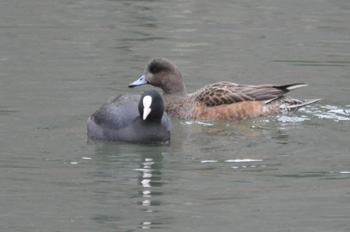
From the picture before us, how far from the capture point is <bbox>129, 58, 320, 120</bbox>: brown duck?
505 inches

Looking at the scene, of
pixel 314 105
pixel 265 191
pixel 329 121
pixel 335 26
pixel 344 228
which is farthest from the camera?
pixel 335 26

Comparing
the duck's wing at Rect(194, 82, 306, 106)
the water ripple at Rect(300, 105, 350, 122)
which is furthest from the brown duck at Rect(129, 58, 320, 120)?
the water ripple at Rect(300, 105, 350, 122)

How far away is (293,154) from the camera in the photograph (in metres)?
10.4

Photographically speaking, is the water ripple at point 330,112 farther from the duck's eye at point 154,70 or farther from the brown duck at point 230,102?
the duck's eye at point 154,70

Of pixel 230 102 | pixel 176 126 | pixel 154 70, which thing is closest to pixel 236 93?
pixel 230 102

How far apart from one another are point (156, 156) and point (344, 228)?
3.13 m

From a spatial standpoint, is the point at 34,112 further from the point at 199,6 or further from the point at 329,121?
the point at 199,6

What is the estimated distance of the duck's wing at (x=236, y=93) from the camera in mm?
12852

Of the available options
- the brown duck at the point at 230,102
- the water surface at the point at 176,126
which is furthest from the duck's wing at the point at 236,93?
the water surface at the point at 176,126

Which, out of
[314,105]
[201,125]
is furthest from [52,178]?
[314,105]

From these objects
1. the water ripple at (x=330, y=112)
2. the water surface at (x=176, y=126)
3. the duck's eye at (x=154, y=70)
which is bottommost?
the water ripple at (x=330, y=112)

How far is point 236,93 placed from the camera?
42.5 feet

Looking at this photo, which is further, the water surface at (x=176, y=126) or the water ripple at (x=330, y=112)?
the water ripple at (x=330, y=112)

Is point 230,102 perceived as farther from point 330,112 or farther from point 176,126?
point 330,112
